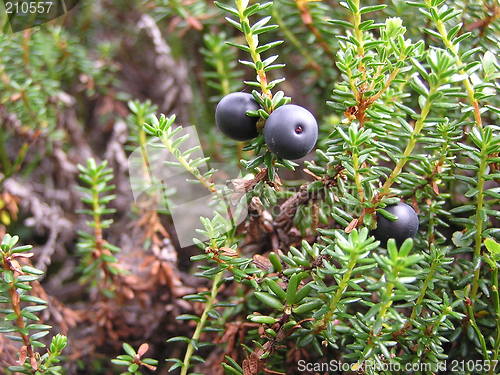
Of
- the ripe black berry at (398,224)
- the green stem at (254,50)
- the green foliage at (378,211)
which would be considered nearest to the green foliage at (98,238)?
the green foliage at (378,211)

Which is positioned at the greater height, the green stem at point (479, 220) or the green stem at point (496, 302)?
the green stem at point (479, 220)

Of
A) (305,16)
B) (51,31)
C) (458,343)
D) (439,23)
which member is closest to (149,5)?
(51,31)

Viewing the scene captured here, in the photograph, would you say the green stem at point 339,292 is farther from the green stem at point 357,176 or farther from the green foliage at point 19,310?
the green foliage at point 19,310

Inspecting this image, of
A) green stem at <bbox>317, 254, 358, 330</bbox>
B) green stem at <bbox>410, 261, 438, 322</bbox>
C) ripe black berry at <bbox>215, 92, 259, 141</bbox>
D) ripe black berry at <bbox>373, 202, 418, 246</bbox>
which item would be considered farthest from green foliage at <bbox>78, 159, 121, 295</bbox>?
green stem at <bbox>410, 261, 438, 322</bbox>

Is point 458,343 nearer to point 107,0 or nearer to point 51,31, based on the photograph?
point 51,31

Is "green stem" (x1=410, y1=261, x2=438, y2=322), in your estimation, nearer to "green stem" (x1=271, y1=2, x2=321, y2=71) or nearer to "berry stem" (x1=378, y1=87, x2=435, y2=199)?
"berry stem" (x1=378, y1=87, x2=435, y2=199)

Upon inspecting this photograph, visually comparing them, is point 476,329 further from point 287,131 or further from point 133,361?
point 133,361
